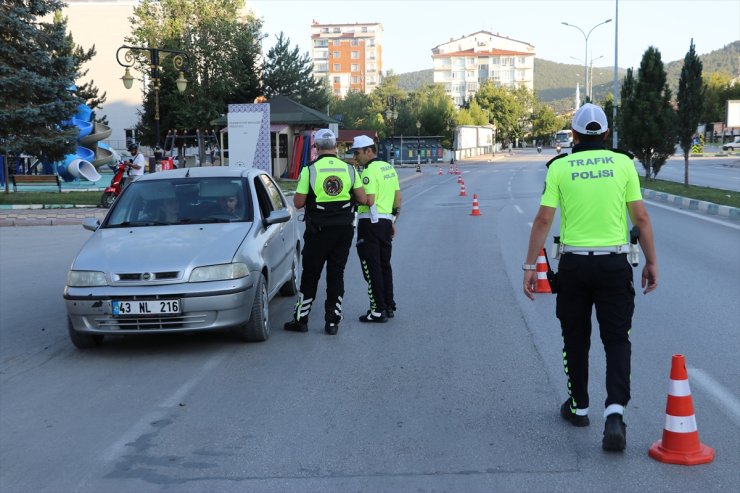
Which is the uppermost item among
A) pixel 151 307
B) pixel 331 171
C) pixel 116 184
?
pixel 331 171

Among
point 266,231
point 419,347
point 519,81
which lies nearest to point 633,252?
point 419,347

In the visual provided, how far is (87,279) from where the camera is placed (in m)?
6.81

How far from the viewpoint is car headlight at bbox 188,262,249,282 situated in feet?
22.2

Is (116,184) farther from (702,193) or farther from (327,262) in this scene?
(702,193)

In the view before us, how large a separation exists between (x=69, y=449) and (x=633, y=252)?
341cm

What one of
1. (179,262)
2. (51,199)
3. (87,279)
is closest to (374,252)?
(179,262)

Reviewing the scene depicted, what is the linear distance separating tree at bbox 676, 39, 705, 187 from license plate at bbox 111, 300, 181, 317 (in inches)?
935

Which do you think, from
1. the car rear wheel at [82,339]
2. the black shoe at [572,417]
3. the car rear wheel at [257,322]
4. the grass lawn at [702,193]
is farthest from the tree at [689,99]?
the black shoe at [572,417]

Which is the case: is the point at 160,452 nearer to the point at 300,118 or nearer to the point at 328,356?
the point at 328,356

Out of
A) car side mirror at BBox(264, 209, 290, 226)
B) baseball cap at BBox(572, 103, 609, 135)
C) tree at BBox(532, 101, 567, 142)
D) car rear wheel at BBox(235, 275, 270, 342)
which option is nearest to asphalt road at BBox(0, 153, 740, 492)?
car rear wheel at BBox(235, 275, 270, 342)

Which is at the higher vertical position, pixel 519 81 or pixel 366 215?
pixel 519 81

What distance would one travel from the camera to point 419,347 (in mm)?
7145

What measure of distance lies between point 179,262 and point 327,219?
4.93 ft

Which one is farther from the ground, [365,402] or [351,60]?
[351,60]
